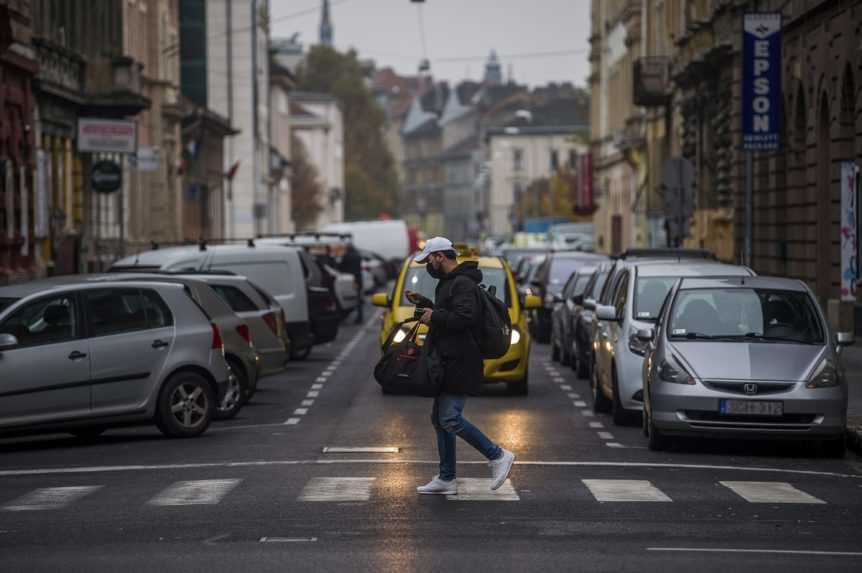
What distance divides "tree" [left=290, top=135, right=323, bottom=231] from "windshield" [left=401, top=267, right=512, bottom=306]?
325ft

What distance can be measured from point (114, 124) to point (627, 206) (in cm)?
3809

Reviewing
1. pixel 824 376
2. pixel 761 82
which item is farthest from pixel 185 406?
pixel 761 82

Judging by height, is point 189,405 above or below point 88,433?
above

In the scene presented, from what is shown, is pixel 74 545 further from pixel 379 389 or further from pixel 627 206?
pixel 627 206

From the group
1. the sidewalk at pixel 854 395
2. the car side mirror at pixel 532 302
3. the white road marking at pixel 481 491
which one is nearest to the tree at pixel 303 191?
the sidewalk at pixel 854 395

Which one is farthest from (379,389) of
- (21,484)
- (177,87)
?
(177,87)

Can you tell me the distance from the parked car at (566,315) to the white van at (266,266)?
12.4ft

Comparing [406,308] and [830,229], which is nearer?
[406,308]

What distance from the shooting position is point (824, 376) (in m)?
17.0

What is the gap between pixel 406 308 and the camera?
25453 mm

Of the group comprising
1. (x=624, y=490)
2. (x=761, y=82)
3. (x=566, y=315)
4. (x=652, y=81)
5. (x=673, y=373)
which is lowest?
(x=624, y=490)

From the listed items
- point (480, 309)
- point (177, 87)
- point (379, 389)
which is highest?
point (177, 87)

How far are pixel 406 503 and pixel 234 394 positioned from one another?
8602mm

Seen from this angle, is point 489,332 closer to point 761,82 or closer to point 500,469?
point 500,469
